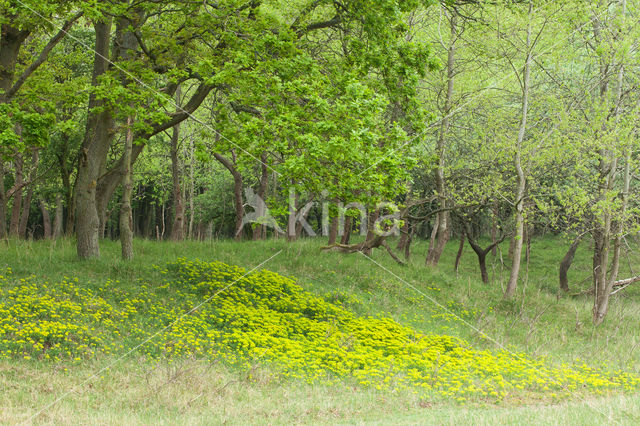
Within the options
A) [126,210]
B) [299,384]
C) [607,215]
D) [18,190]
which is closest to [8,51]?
[126,210]

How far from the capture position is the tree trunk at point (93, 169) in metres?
13.0

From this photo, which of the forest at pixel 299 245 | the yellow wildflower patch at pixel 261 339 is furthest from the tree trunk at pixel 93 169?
the yellow wildflower patch at pixel 261 339

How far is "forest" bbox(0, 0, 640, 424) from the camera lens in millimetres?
8219

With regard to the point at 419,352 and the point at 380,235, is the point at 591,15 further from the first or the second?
the point at 419,352

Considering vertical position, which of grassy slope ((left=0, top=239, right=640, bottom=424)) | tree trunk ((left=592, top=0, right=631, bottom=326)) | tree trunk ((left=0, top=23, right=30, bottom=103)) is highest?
tree trunk ((left=0, top=23, right=30, bottom=103))

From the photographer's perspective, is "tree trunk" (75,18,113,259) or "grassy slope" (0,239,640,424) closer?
"grassy slope" (0,239,640,424)

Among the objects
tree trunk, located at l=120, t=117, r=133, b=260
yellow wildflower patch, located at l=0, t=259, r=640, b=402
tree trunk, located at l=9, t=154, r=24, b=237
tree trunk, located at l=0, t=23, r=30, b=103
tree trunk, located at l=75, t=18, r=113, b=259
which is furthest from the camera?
tree trunk, located at l=9, t=154, r=24, b=237

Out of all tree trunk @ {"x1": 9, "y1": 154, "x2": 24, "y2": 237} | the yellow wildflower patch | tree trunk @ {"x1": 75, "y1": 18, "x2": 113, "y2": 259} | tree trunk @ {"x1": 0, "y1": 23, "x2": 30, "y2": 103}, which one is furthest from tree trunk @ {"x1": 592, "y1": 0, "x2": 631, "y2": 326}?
tree trunk @ {"x1": 9, "y1": 154, "x2": 24, "y2": 237}

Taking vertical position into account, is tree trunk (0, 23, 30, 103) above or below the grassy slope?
above

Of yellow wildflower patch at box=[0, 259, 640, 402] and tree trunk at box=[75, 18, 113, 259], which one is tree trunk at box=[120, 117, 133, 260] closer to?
tree trunk at box=[75, 18, 113, 259]

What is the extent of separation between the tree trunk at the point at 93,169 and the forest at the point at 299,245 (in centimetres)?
4

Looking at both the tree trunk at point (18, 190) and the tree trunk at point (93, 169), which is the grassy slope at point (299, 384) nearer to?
the tree trunk at point (93, 169)

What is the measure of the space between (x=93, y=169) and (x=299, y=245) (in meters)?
7.64

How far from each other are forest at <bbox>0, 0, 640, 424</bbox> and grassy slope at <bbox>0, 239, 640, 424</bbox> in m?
0.06
